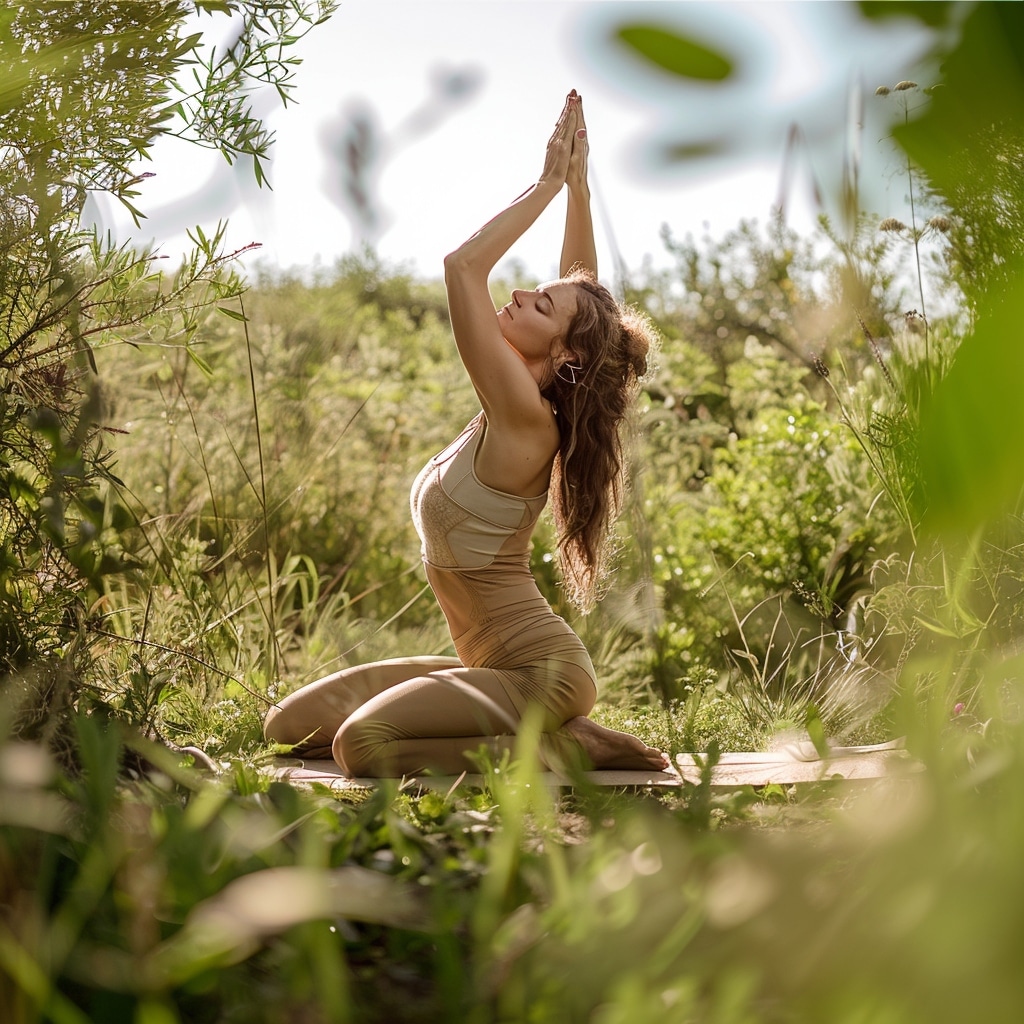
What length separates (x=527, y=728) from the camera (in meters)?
1.22

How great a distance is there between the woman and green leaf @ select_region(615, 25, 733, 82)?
2208mm

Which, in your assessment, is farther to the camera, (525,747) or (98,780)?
(98,780)

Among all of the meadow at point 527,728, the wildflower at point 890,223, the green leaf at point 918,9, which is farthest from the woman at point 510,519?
the green leaf at point 918,9

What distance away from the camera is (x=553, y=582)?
4695mm

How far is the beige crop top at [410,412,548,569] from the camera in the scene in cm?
275

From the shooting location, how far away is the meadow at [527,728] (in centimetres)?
48

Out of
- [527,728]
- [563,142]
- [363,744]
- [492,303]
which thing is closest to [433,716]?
[363,744]

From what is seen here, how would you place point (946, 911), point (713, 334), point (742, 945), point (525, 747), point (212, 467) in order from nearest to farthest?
point (946, 911) < point (742, 945) < point (525, 747) < point (212, 467) < point (713, 334)

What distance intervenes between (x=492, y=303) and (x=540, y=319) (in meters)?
0.27

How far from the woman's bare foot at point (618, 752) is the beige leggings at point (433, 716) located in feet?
0.47

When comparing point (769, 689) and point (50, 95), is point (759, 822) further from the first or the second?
point (769, 689)

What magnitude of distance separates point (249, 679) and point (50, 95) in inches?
77.7

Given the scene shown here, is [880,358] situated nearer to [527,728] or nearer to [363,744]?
[527,728]

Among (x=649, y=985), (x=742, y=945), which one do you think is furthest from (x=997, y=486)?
(x=649, y=985)
